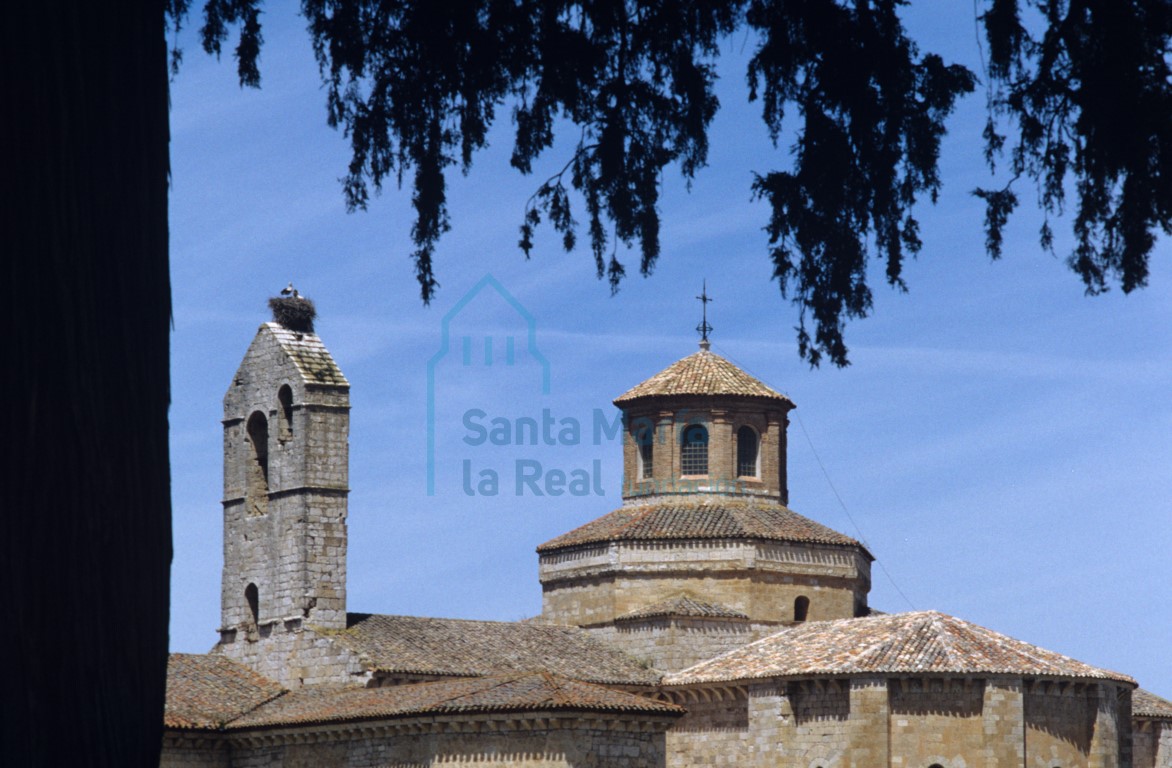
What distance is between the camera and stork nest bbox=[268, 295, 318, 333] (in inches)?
1389

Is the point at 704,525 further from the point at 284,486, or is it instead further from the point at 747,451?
the point at 284,486

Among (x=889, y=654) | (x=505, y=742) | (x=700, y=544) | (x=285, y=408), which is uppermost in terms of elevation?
(x=285, y=408)

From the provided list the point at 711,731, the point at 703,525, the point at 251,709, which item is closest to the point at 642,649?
the point at 703,525

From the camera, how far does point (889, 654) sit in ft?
105

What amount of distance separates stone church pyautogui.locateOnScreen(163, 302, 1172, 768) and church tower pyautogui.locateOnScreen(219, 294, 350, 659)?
0.04m

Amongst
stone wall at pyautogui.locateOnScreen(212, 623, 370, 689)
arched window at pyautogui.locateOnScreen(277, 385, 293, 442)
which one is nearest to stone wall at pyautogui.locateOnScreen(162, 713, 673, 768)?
stone wall at pyautogui.locateOnScreen(212, 623, 370, 689)

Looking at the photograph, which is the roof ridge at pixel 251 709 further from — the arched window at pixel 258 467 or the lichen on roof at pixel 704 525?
the lichen on roof at pixel 704 525

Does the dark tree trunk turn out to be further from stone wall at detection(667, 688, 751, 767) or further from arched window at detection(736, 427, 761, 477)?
arched window at detection(736, 427, 761, 477)

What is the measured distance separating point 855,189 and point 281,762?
76.9 ft

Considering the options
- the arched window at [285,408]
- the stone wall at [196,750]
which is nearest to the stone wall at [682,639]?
the arched window at [285,408]

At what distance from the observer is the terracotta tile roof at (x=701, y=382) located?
130 feet

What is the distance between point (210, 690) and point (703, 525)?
1032 centimetres

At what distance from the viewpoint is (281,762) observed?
3106cm

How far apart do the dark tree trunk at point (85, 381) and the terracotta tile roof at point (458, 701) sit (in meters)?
21.4
